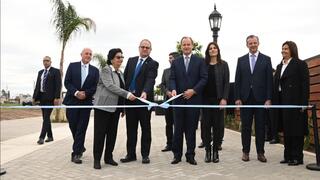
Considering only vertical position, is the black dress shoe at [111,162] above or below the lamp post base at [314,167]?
below

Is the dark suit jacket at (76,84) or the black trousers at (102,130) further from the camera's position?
the dark suit jacket at (76,84)

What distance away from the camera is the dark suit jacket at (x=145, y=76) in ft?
19.9

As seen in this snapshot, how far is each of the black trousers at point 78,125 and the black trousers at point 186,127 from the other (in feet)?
4.77

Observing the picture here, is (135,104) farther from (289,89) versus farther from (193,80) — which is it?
(289,89)

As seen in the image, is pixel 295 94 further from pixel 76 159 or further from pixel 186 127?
pixel 76 159

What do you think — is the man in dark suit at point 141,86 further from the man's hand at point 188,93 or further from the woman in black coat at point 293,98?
the woman in black coat at point 293,98

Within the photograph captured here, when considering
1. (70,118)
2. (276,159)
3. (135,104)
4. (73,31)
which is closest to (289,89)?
(276,159)

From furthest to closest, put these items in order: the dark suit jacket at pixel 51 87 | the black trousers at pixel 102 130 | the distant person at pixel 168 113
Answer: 1. the dark suit jacket at pixel 51 87
2. the distant person at pixel 168 113
3. the black trousers at pixel 102 130

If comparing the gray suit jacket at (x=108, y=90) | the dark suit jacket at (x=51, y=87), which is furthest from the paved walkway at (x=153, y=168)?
the dark suit jacket at (x=51, y=87)

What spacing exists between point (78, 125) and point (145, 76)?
1.34 meters

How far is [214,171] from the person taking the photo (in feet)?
17.3

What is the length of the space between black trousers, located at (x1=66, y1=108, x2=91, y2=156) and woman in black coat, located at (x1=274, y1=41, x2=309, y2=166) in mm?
3054

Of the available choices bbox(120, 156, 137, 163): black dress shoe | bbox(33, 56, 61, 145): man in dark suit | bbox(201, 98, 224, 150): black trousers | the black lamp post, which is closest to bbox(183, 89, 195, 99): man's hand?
bbox(201, 98, 224, 150): black trousers

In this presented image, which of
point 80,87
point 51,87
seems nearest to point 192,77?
point 80,87
